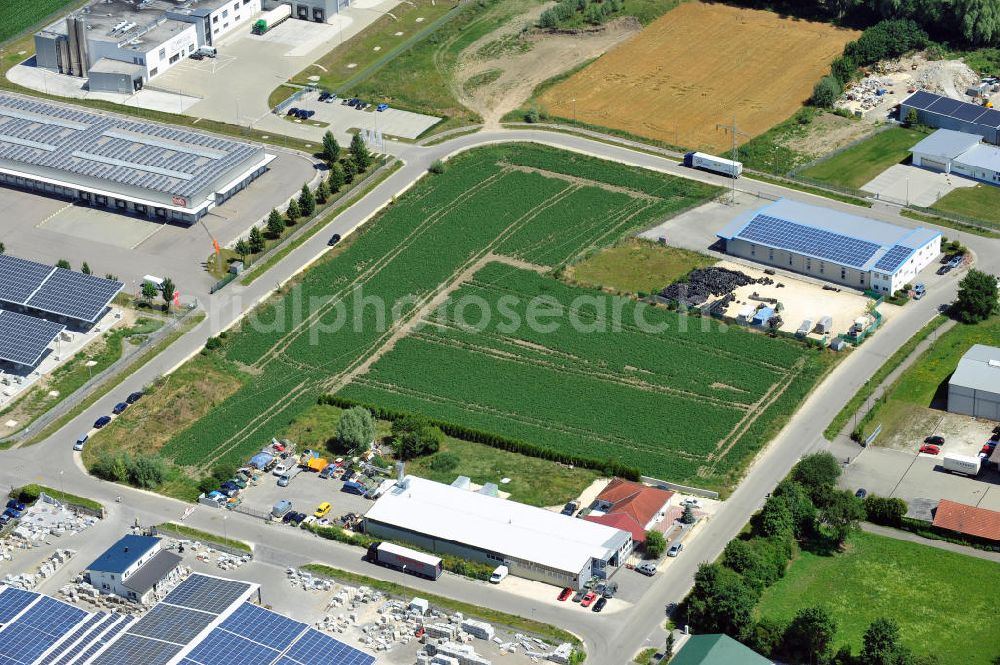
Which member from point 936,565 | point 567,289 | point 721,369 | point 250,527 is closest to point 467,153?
point 567,289

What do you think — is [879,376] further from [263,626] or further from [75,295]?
[75,295]

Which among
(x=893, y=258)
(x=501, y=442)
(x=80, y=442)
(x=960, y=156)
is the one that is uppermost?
(x=960, y=156)

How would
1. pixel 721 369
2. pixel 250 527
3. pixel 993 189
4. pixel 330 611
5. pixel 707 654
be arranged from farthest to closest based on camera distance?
pixel 993 189
pixel 721 369
pixel 250 527
pixel 330 611
pixel 707 654

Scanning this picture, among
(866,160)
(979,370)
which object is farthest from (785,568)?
(866,160)

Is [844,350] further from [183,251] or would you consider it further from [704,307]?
[183,251]

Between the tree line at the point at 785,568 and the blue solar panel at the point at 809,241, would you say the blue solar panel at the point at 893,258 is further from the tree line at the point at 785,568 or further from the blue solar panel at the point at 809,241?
the tree line at the point at 785,568

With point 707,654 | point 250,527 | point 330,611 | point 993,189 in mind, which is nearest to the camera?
point 707,654
